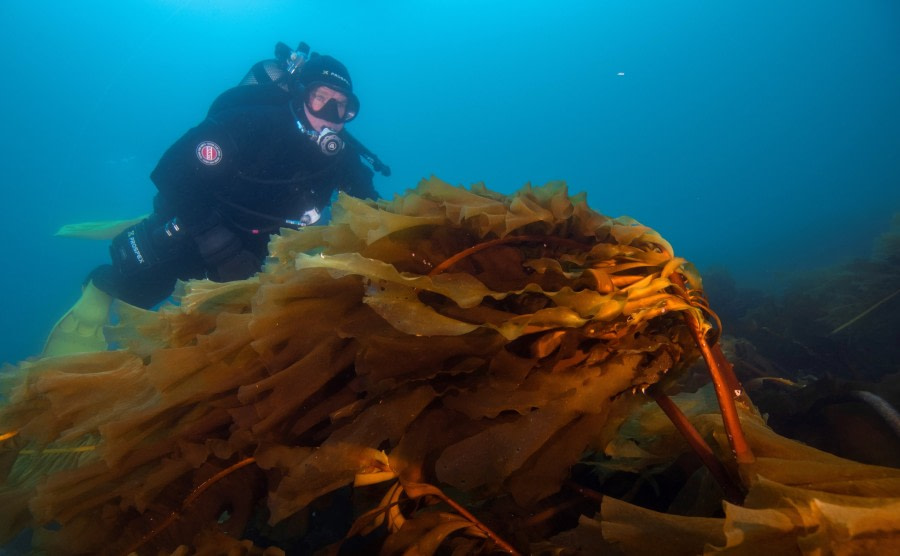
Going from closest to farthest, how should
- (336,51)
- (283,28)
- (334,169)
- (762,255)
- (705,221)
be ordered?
(334,169), (762,255), (705,221), (283,28), (336,51)

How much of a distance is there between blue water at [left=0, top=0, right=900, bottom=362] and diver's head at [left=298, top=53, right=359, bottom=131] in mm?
41212

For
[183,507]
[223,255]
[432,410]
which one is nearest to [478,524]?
[432,410]

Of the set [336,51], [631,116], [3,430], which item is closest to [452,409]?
[3,430]

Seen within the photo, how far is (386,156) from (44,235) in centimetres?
4549

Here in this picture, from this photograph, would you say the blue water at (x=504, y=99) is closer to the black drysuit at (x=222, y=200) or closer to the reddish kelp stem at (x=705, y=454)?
the black drysuit at (x=222, y=200)

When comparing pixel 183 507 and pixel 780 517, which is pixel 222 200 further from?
pixel 780 517

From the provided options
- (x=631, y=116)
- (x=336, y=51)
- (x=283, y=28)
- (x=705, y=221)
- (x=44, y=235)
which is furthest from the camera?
(x=631, y=116)

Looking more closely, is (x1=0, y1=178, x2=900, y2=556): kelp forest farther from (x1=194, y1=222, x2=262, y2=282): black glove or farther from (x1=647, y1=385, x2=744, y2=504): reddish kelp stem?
(x1=194, y1=222, x2=262, y2=282): black glove

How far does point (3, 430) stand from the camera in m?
1.13

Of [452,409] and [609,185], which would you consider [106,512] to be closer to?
[452,409]

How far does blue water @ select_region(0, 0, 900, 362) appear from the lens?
46938mm

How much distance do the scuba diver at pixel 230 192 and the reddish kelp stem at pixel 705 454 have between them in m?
3.40

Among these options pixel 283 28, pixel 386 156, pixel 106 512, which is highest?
pixel 283 28

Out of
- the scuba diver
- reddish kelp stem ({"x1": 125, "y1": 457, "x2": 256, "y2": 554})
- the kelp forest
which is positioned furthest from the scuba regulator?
reddish kelp stem ({"x1": 125, "y1": 457, "x2": 256, "y2": 554})
